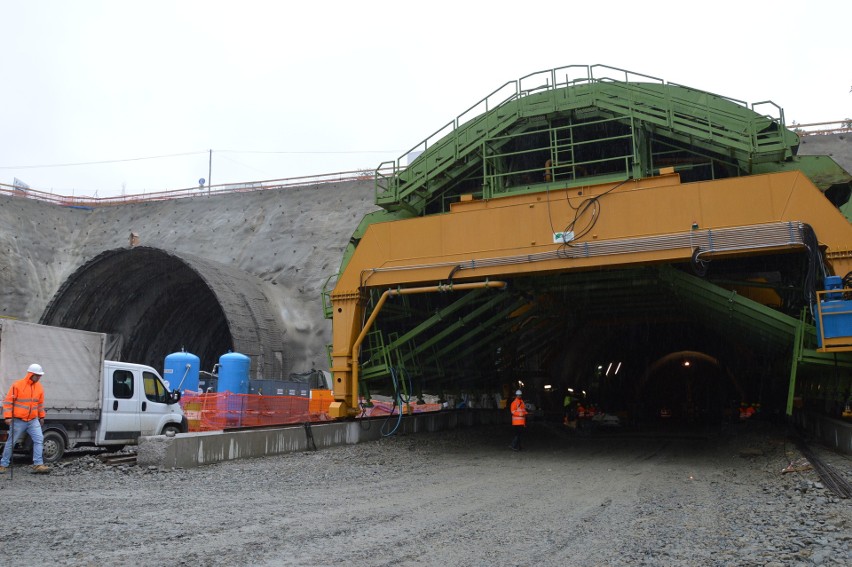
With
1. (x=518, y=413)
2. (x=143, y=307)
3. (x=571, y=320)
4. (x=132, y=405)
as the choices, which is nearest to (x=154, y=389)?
(x=132, y=405)

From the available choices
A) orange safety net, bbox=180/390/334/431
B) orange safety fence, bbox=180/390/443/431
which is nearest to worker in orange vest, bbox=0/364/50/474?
orange safety fence, bbox=180/390/443/431

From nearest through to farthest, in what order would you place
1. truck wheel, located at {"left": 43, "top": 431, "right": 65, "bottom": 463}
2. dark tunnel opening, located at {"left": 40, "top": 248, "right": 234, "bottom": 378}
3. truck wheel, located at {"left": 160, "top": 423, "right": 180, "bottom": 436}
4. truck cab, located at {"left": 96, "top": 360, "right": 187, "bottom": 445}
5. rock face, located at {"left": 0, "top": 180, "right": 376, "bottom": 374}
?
truck wheel, located at {"left": 43, "top": 431, "right": 65, "bottom": 463}
truck cab, located at {"left": 96, "top": 360, "right": 187, "bottom": 445}
truck wheel, located at {"left": 160, "top": 423, "right": 180, "bottom": 436}
dark tunnel opening, located at {"left": 40, "top": 248, "right": 234, "bottom": 378}
rock face, located at {"left": 0, "top": 180, "right": 376, "bottom": 374}

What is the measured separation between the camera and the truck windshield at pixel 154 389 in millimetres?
14289

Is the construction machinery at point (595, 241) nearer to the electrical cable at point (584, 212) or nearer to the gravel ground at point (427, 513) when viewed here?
the electrical cable at point (584, 212)

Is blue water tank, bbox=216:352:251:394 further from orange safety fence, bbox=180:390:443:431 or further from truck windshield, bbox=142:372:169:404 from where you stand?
truck windshield, bbox=142:372:169:404

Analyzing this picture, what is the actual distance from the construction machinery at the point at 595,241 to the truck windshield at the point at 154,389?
3699 mm

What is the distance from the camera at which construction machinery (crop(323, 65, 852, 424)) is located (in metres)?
12.1

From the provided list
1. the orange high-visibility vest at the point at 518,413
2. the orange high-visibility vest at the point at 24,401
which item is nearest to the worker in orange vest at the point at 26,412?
the orange high-visibility vest at the point at 24,401

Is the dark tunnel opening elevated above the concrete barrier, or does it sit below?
above

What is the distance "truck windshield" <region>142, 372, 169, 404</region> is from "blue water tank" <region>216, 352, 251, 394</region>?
6.69 meters

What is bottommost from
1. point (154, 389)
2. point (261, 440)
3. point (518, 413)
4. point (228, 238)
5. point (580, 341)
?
point (261, 440)

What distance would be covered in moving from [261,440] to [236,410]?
4.81 metres

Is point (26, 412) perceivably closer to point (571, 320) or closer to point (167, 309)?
point (571, 320)

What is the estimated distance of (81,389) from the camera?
502 inches
